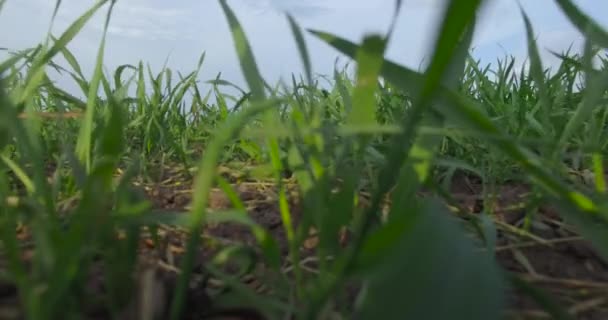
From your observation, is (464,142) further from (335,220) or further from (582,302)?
(335,220)

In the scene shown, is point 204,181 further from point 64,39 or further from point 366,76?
point 64,39

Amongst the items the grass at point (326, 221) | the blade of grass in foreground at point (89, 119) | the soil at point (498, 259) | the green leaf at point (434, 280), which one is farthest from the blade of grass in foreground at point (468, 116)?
the blade of grass in foreground at point (89, 119)

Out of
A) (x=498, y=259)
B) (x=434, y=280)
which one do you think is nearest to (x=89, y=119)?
(x=498, y=259)

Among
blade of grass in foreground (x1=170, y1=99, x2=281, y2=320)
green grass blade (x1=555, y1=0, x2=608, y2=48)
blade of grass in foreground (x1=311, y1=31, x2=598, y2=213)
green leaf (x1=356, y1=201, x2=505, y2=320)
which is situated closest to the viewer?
green leaf (x1=356, y1=201, x2=505, y2=320)

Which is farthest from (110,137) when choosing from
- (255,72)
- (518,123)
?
(518,123)

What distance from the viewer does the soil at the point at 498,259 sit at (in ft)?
2.23

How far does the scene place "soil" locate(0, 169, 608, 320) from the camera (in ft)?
2.23

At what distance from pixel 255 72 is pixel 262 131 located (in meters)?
0.23

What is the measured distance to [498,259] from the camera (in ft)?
3.07

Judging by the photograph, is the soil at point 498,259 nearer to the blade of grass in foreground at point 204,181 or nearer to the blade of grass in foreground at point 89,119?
the blade of grass in foreground at point 204,181

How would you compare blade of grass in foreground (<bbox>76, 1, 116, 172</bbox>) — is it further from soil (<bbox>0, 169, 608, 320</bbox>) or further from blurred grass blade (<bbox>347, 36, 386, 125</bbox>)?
blurred grass blade (<bbox>347, 36, 386, 125</bbox>)

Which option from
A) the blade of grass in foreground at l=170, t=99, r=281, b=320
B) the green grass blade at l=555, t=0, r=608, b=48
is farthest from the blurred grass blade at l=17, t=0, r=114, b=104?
the green grass blade at l=555, t=0, r=608, b=48

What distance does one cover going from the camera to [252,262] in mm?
748

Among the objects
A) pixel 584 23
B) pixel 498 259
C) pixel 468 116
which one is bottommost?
pixel 498 259
